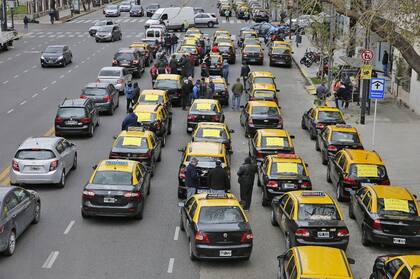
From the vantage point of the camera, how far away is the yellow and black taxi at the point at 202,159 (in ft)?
73.8

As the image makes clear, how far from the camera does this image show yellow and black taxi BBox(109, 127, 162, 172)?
24359mm

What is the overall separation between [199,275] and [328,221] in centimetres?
339

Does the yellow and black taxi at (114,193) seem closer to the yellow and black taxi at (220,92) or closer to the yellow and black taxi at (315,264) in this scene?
the yellow and black taxi at (315,264)

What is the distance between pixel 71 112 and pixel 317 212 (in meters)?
14.4

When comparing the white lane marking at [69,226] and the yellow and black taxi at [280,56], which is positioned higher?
the white lane marking at [69,226]

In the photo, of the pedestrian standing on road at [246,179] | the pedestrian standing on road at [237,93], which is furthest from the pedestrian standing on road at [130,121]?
the pedestrian standing on road at [237,93]

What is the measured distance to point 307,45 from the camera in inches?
2675

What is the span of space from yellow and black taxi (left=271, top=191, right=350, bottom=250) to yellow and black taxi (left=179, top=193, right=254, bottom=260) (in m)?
1.22

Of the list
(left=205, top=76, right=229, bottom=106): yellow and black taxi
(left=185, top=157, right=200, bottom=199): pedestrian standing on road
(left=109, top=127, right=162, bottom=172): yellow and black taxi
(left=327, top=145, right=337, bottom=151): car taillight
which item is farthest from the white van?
(left=185, top=157, right=200, bottom=199): pedestrian standing on road

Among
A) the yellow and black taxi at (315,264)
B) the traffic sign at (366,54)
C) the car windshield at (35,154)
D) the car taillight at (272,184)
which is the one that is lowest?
the car taillight at (272,184)

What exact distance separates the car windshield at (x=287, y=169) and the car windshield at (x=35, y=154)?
6.69 metres

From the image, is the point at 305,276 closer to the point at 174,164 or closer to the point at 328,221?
the point at 328,221

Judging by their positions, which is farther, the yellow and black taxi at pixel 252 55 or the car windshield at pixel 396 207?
the yellow and black taxi at pixel 252 55

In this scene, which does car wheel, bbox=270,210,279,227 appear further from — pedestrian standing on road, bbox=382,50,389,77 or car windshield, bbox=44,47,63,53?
car windshield, bbox=44,47,63,53
